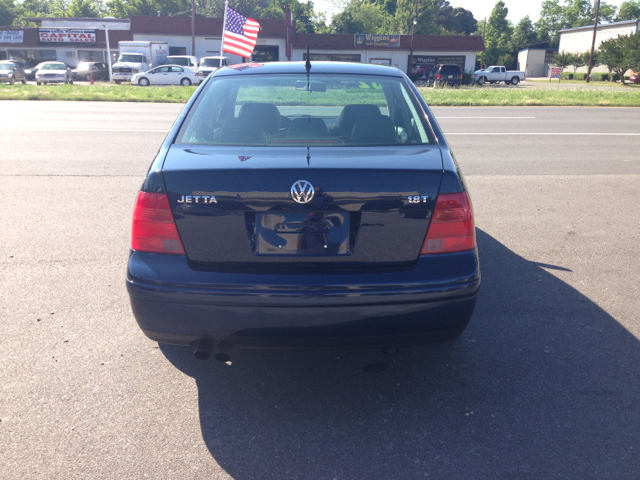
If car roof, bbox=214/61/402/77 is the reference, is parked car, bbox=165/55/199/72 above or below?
above

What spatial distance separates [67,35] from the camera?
166ft

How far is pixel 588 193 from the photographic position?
7070 mm

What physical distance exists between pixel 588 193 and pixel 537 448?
218 inches

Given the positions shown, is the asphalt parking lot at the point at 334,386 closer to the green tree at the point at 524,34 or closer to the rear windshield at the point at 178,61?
the rear windshield at the point at 178,61

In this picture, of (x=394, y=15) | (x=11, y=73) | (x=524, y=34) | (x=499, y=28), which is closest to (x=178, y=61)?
(x=11, y=73)

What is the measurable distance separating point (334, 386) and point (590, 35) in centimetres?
7523

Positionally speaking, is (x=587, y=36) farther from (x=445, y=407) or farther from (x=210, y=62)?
(x=445, y=407)

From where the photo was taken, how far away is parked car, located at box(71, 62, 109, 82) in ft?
138

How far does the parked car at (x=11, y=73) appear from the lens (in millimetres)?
35312

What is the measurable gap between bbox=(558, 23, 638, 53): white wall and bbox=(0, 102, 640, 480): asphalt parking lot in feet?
212

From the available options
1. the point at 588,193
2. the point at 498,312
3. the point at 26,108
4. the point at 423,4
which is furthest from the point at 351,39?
the point at 498,312

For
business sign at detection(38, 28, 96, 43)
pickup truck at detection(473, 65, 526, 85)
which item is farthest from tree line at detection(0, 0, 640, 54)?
business sign at detection(38, 28, 96, 43)

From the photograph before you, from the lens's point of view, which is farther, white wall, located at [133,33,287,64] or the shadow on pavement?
white wall, located at [133,33,287,64]

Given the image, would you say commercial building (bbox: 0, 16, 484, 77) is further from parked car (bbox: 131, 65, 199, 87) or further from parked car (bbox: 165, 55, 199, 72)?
parked car (bbox: 131, 65, 199, 87)
